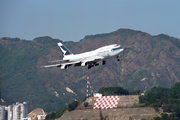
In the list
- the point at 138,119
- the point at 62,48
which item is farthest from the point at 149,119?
the point at 62,48

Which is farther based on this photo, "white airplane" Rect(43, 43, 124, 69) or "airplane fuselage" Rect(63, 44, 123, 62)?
"airplane fuselage" Rect(63, 44, 123, 62)

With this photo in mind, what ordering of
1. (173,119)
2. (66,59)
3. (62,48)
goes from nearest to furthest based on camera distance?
(66,59) < (62,48) < (173,119)

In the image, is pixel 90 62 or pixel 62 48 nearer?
pixel 90 62

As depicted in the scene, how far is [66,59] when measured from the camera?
115m

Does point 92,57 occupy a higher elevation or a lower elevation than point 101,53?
lower

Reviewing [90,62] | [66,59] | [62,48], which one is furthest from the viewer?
[62,48]

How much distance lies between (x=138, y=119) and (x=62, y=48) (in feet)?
292

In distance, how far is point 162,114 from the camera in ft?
650

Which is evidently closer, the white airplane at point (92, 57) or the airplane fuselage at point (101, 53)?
the white airplane at point (92, 57)

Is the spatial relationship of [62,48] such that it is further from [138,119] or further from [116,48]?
[138,119]

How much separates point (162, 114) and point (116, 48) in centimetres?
9542

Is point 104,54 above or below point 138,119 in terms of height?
A: above

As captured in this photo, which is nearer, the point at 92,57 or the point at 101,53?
the point at 92,57

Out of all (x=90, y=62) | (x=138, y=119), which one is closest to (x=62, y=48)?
Answer: (x=90, y=62)
